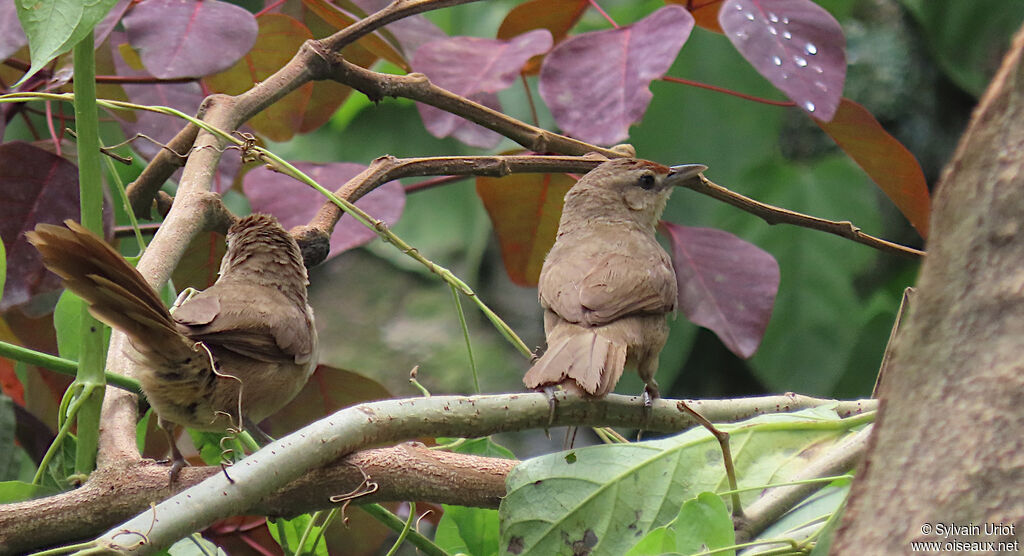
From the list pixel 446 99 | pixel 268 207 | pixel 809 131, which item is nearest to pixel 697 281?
pixel 446 99

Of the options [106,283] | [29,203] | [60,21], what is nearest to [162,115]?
[29,203]

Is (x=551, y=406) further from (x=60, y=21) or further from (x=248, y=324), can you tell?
(x=60, y=21)

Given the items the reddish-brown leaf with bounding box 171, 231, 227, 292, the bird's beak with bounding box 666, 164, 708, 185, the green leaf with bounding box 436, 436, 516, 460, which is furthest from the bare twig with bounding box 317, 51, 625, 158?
the green leaf with bounding box 436, 436, 516, 460

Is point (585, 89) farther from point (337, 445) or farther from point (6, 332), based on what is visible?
point (6, 332)

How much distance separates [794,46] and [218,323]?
135 centimetres

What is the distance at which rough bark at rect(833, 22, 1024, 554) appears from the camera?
2.81ft

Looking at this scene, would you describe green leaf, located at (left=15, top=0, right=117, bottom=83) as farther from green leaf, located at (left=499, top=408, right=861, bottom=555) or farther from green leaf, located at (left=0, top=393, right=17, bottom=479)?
green leaf, located at (left=0, top=393, right=17, bottom=479)

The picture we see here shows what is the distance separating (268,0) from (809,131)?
11.0ft

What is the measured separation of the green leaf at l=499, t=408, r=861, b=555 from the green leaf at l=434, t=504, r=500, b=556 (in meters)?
0.35

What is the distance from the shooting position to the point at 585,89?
201 cm

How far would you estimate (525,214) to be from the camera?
2516 millimetres

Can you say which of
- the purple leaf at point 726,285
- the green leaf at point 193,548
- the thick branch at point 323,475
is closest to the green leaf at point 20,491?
the thick branch at point 323,475

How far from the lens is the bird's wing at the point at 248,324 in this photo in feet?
5.60

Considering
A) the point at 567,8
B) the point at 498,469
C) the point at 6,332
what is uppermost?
the point at 567,8
